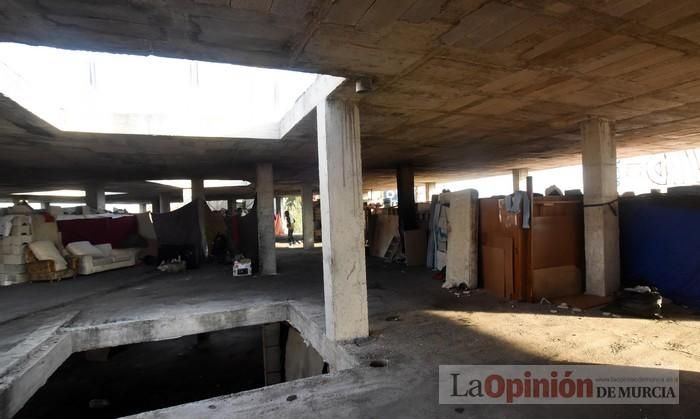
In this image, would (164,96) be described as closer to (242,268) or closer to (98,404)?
(242,268)

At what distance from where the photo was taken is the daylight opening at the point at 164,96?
237 inches

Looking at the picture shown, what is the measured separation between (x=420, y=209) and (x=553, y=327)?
7.38 meters

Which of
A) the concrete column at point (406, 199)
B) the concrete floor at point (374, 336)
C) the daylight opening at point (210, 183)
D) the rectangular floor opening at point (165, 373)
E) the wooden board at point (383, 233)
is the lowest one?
the rectangular floor opening at point (165, 373)

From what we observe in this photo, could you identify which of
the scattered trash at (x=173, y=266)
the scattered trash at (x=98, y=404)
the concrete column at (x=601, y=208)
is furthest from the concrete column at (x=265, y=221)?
the concrete column at (x=601, y=208)

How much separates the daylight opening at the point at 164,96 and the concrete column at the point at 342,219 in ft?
3.63

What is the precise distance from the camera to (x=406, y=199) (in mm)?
12297

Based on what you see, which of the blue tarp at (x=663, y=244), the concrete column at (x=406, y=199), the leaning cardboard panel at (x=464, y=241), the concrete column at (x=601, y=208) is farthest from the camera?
the concrete column at (x=406, y=199)

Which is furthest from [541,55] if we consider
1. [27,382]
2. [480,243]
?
[27,382]

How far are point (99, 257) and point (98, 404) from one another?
5.15 meters

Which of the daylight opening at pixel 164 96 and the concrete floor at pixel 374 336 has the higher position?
the daylight opening at pixel 164 96

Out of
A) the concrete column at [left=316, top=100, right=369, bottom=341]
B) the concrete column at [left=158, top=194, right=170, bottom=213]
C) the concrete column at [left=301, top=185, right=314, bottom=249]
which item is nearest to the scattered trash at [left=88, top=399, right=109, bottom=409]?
the concrete column at [left=316, top=100, right=369, bottom=341]

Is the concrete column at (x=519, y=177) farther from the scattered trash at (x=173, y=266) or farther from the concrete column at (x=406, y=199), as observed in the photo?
the scattered trash at (x=173, y=266)

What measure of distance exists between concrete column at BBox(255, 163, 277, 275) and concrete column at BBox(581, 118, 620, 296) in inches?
298

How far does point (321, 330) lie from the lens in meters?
5.29
